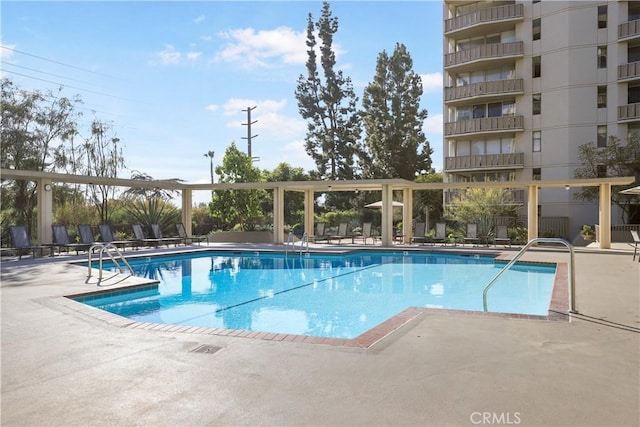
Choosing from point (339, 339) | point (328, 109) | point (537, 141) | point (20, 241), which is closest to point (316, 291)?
point (339, 339)

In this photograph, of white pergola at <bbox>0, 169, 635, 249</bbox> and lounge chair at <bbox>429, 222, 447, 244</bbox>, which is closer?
white pergola at <bbox>0, 169, 635, 249</bbox>

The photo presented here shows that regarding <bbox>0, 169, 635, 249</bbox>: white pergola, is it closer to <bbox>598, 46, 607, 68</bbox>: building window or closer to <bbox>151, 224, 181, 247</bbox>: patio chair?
<bbox>151, 224, 181, 247</bbox>: patio chair

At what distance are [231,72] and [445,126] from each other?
48.9ft

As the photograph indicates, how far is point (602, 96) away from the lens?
84.6 ft

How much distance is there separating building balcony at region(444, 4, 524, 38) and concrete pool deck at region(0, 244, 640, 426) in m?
26.2

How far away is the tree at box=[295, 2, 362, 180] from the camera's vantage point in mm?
37500

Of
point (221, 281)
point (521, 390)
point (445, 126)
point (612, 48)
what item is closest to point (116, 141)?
point (221, 281)

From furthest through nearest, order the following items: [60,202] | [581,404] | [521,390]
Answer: [60,202] → [521,390] → [581,404]

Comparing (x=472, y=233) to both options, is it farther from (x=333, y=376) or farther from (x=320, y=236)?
(x=333, y=376)

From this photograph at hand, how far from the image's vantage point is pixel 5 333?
508 centimetres

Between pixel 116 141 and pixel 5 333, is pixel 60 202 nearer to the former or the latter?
pixel 116 141

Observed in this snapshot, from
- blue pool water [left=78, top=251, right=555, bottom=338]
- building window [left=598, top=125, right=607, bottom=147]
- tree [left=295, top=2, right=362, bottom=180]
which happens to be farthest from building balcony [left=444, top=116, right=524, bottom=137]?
blue pool water [left=78, top=251, right=555, bottom=338]

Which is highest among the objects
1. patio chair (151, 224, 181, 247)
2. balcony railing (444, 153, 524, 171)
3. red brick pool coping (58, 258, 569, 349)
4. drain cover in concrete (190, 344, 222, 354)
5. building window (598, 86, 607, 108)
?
building window (598, 86, 607, 108)

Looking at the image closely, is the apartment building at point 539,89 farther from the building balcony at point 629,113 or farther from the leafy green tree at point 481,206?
the leafy green tree at point 481,206
